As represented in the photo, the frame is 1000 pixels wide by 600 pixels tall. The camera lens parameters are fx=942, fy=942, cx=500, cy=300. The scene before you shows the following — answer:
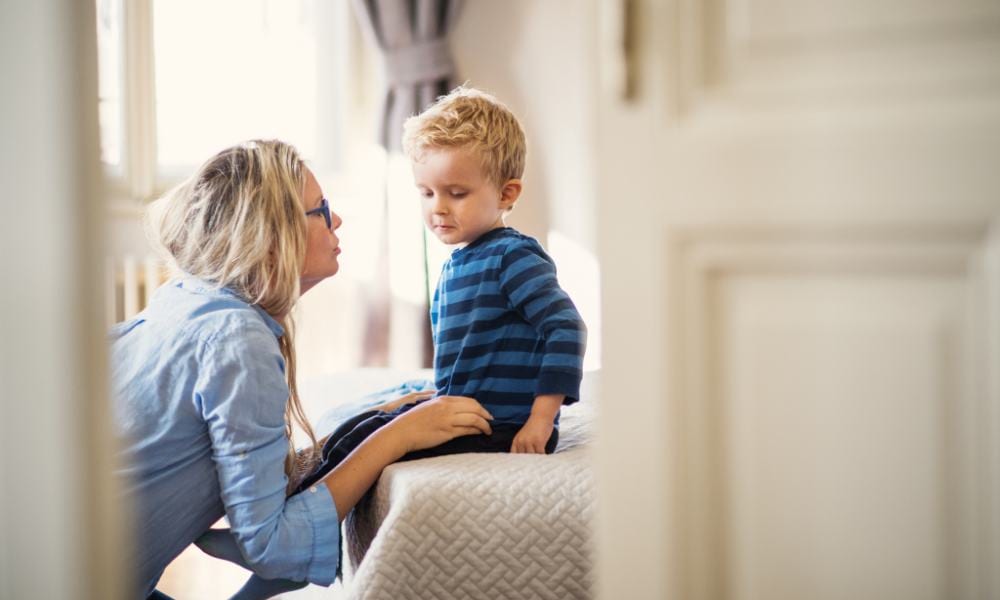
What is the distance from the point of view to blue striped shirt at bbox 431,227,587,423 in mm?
1592

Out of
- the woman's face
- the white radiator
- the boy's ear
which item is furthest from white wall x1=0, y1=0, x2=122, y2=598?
the white radiator

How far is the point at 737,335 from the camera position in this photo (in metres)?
0.79

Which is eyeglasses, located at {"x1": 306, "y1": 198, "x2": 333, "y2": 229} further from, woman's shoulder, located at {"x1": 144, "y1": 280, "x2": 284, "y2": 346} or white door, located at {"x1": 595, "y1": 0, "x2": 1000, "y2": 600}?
white door, located at {"x1": 595, "y1": 0, "x2": 1000, "y2": 600}

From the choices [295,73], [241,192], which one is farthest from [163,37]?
[241,192]

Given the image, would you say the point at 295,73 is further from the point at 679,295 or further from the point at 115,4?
the point at 679,295

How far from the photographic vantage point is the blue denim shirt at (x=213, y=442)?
4.34 ft

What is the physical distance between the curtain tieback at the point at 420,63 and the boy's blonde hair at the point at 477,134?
1.73 metres

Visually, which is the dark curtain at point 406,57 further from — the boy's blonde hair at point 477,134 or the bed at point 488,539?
the bed at point 488,539

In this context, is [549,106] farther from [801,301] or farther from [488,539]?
[801,301]

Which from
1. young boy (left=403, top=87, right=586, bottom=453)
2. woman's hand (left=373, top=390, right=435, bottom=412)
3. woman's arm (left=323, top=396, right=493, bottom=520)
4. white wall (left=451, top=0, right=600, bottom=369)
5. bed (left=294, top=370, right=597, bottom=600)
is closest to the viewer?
bed (left=294, top=370, right=597, bottom=600)

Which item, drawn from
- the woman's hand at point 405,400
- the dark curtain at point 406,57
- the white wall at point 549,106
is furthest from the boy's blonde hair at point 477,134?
the dark curtain at point 406,57

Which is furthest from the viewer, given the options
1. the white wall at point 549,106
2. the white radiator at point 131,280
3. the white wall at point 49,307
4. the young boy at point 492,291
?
the white wall at point 549,106

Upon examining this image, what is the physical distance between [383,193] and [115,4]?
1.12m

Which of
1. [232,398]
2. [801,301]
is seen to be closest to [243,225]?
[232,398]
